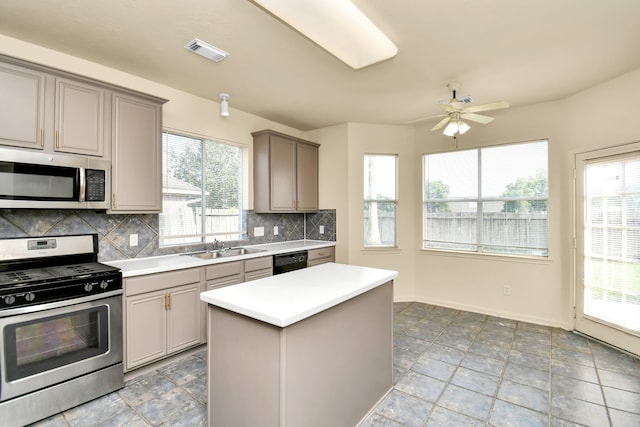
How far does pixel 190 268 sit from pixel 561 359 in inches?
137

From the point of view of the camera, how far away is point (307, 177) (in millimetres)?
4574

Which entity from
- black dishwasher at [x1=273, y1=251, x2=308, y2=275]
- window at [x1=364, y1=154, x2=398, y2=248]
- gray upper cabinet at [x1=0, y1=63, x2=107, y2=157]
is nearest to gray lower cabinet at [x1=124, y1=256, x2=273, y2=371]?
black dishwasher at [x1=273, y1=251, x2=308, y2=275]

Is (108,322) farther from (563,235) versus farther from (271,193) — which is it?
(563,235)

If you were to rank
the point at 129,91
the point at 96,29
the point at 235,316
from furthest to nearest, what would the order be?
the point at 129,91, the point at 96,29, the point at 235,316

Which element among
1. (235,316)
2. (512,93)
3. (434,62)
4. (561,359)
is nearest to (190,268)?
(235,316)

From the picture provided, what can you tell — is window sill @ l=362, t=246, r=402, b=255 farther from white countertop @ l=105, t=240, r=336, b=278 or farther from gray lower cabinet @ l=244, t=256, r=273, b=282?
gray lower cabinet @ l=244, t=256, r=273, b=282

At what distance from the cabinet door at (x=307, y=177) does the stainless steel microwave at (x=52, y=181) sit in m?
2.41

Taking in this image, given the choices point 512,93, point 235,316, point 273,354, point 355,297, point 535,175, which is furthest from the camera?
point 535,175

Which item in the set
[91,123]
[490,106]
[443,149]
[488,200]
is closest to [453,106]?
[490,106]

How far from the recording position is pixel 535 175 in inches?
149

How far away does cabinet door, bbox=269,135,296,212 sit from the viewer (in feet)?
13.3

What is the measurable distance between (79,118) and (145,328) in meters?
1.73

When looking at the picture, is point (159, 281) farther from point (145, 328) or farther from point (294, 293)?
point (294, 293)

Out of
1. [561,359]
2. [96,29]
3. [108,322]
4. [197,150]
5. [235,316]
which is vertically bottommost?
[561,359]
